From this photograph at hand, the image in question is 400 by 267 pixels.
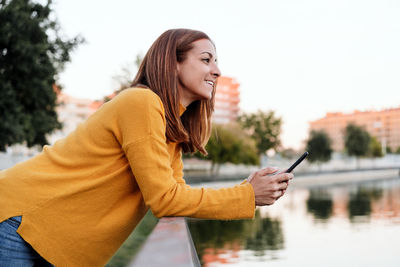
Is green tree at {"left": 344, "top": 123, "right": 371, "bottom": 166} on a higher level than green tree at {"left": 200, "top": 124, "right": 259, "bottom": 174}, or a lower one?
lower

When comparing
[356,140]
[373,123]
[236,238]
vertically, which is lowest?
[373,123]

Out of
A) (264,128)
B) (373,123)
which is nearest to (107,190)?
(264,128)

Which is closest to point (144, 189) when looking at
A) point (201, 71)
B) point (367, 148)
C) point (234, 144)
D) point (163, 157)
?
point (163, 157)

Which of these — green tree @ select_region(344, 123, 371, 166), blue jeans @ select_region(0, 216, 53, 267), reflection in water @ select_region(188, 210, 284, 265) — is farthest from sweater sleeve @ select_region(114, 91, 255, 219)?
green tree @ select_region(344, 123, 371, 166)

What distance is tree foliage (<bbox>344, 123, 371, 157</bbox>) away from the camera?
200 ft

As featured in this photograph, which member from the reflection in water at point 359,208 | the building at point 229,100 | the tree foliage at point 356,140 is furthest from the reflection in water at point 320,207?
the building at point 229,100

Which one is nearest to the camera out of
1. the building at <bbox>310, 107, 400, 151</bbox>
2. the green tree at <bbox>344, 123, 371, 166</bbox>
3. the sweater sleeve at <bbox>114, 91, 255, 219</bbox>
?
the sweater sleeve at <bbox>114, 91, 255, 219</bbox>

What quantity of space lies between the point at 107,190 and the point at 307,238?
12413 mm

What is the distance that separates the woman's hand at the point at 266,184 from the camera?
4.54 ft

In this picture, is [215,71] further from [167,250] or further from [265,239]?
[265,239]

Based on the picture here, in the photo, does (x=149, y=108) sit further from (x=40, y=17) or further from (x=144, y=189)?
(x=40, y=17)

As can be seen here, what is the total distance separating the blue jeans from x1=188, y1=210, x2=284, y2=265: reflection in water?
921 centimetres

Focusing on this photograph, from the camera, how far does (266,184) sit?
138 centimetres

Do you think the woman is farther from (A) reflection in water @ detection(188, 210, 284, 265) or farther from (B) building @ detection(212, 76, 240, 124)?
(B) building @ detection(212, 76, 240, 124)
